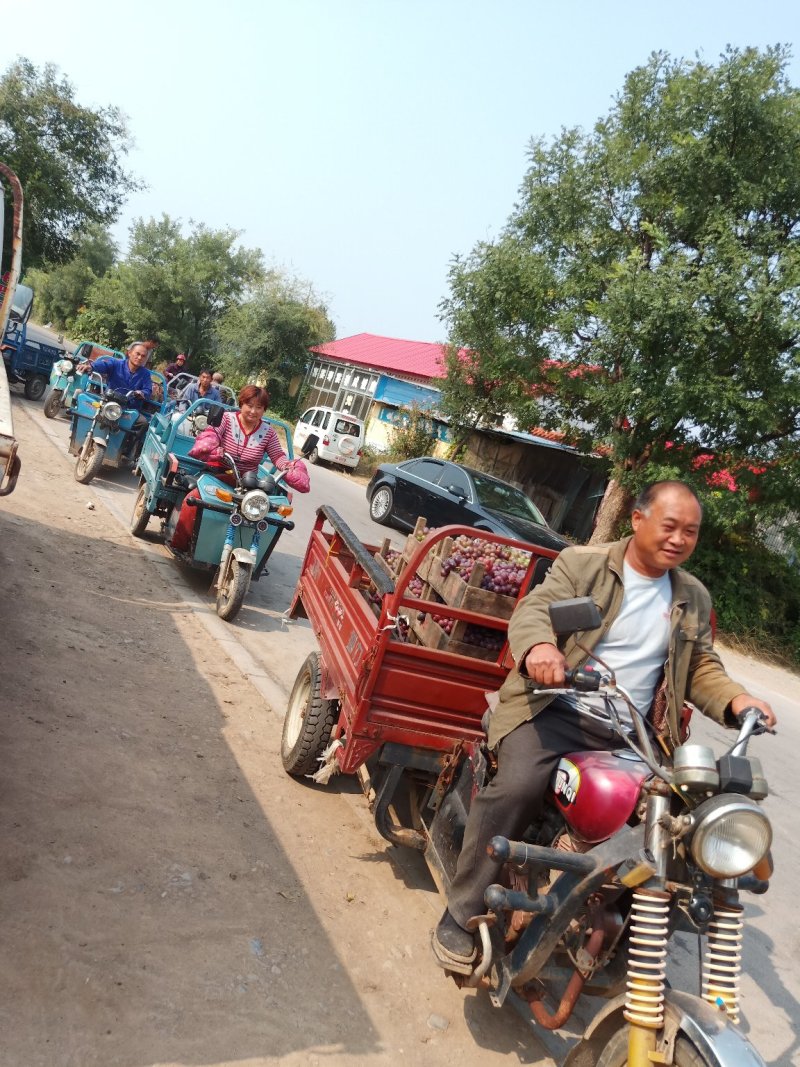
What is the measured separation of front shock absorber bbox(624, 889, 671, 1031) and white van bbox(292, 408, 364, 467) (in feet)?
76.1


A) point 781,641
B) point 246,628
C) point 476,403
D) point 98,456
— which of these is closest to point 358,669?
point 246,628

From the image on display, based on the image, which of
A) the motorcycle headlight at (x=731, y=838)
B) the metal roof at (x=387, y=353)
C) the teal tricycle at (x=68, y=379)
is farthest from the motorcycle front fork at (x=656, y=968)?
the metal roof at (x=387, y=353)

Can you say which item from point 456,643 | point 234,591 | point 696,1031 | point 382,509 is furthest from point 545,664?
point 382,509

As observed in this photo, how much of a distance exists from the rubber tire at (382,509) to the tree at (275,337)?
22283 mm

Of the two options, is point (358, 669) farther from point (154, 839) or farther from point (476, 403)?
point (476, 403)

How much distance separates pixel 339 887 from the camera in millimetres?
3648

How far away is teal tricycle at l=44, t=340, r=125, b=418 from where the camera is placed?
43.1 ft

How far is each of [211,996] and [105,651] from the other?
9.51 ft

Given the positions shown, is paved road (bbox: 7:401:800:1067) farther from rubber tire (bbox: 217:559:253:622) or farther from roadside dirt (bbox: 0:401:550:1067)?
roadside dirt (bbox: 0:401:550:1067)

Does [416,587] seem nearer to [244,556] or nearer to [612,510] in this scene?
[244,556]

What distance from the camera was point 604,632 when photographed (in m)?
2.95

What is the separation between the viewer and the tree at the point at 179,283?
41.7 m

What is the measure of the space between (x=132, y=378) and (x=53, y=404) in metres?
4.58

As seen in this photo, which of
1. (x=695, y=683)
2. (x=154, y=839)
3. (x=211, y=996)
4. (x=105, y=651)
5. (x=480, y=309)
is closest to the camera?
(x=211, y=996)
